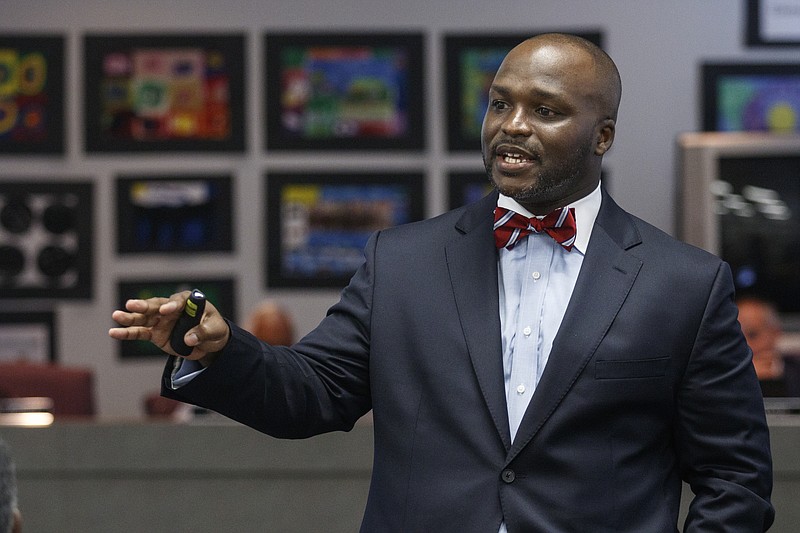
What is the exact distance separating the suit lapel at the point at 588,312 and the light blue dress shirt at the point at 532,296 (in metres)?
0.02

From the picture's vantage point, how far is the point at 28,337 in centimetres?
445

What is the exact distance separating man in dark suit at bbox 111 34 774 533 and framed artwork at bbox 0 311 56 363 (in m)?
3.19

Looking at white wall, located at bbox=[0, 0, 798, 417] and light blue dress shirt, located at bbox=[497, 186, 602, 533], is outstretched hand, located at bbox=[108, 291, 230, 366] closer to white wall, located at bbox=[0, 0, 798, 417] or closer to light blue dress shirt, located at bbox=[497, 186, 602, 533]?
light blue dress shirt, located at bbox=[497, 186, 602, 533]

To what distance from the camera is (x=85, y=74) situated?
445 centimetres

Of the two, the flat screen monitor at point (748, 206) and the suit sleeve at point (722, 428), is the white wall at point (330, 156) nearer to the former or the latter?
the flat screen monitor at point (748, 206)

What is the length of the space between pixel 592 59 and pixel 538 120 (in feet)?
0.37

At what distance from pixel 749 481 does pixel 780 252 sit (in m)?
3.04

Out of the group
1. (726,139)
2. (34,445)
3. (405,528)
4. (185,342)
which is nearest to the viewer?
(185,342)

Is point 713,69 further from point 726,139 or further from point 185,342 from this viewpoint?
point 185,342

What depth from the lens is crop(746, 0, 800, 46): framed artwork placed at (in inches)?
173

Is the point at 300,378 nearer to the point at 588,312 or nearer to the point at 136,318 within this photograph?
the point at 136,318

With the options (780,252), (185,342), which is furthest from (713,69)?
(185,342)

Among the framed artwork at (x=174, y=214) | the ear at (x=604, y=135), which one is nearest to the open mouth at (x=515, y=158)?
the ear at (x=604, y=135)

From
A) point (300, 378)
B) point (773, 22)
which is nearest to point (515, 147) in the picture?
point (300, 378)
